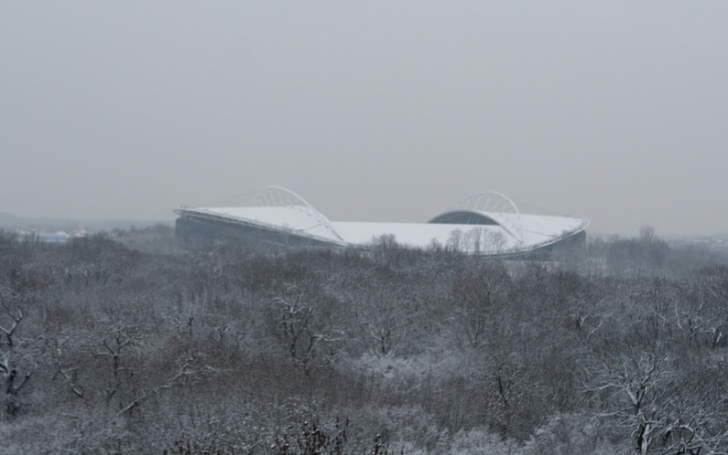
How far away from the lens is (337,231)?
3450 inches

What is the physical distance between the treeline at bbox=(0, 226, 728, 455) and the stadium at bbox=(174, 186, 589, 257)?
3662cm

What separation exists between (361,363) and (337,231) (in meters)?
58.1

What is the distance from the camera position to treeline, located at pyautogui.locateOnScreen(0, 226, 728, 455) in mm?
19125

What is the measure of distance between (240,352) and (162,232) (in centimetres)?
8488

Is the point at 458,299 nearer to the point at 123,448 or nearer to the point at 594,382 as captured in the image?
the point at 594,382

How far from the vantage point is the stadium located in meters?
82.0

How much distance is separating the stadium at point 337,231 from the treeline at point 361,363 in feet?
120

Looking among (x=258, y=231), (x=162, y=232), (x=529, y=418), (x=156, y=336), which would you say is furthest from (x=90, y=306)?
(x=162, y=232)

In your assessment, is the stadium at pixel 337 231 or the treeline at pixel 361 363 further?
the stadium at pixel 337 231

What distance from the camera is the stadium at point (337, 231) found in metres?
82.0

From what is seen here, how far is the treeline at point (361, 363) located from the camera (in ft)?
62.7

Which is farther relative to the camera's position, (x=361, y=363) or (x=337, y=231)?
(x=337, y=231)

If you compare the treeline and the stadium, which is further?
the stadium

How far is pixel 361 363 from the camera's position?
97.9ft
